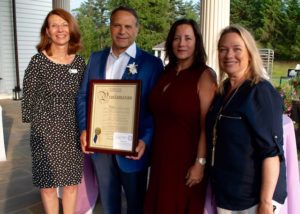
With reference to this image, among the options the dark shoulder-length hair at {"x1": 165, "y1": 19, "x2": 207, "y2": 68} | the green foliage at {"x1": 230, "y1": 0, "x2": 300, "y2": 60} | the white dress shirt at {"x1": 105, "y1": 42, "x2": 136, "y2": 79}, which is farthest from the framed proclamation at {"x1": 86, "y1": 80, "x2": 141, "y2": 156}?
the green foliage at {"x1": 230, "y1": 0, "x2": 300, "y2": 60}

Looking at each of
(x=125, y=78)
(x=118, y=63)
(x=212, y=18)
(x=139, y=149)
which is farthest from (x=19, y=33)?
(x=139, y=149)

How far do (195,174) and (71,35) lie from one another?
57.0 inches

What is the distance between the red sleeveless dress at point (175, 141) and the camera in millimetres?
2062

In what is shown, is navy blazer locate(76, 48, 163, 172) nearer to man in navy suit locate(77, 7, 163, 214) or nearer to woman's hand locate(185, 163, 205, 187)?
man in navy suit locate(77, 7, 163, 214)

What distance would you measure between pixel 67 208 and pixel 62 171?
0.43 meters

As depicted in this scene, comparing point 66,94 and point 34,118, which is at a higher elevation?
point 66,94

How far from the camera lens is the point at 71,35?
102 inches

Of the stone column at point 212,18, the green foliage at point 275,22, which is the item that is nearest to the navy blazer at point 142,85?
the stone column at point 212,18

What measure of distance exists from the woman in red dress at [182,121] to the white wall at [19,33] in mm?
10631

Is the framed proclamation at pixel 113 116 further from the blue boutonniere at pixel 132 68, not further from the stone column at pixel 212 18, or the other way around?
the stone column at pixel 212 18

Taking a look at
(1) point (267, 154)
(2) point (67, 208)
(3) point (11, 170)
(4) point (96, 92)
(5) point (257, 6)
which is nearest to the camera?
(1) point (267, 154)

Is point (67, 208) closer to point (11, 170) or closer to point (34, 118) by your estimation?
point (34, 118)

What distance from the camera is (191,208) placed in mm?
2166

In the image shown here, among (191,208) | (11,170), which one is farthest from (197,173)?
(11,170)
